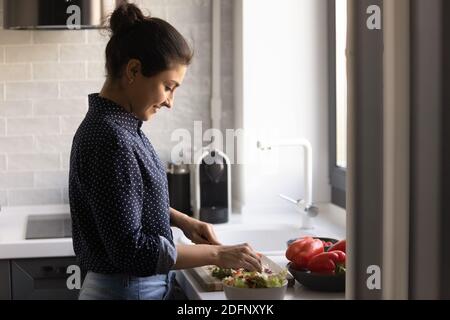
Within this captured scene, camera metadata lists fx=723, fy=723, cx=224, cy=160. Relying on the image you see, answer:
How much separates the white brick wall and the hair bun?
1.22 m

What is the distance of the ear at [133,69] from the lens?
1546 millimetres

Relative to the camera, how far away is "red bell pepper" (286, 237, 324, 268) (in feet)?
5.79

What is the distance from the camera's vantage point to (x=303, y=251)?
5.84 ft

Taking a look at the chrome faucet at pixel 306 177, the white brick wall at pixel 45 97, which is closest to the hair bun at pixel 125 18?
the chrome faucet at pixel 306 177

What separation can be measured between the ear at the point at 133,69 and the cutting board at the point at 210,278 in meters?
0.53

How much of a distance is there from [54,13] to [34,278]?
901 millimetres

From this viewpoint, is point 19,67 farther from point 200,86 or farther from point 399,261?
point 399,261

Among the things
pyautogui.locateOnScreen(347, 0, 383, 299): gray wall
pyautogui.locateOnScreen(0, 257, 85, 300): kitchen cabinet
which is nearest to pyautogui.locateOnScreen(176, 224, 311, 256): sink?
pyautogui.locateOnScreen(0, 257, 85, 300): kitchen cabinet

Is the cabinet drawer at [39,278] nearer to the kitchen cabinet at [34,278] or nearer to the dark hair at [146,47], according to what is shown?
the kitchen cabinet at [34,278]

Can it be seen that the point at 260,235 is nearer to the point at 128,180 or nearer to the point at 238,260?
the point at 238,260

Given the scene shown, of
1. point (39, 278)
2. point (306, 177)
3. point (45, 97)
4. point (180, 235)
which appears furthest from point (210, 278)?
point (45, 97)

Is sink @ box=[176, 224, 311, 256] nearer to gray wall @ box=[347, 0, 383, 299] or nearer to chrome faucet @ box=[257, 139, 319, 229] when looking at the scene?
chrome faucet @ box=[257, 139, 319, 229]
